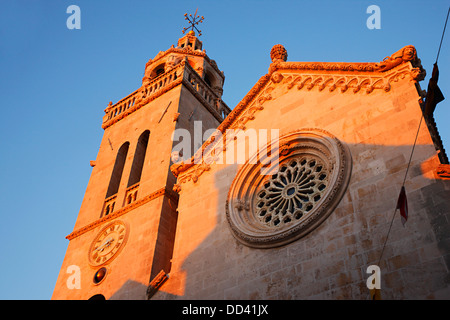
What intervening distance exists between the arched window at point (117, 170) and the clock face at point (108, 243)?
2455 millimetres

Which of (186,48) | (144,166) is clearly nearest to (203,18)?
(186,48)

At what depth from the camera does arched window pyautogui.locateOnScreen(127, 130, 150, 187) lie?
22.0 meters

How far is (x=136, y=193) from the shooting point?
20688mm

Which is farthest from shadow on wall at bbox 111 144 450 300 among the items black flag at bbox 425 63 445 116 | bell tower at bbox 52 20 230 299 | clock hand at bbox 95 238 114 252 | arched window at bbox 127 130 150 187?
arched window at bbox 127 130 150 187

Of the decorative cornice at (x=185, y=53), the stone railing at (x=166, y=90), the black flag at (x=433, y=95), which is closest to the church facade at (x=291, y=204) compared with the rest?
the black flag at (x=433, y=95)

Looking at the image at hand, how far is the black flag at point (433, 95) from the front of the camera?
11.6 m

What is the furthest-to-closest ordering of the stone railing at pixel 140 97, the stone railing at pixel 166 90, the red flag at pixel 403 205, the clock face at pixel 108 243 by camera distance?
the stone railing at pixel 140 97, the stone railing at pixel 166 90, the clock face at pixel 108 243, the red flag at pixel 403 205

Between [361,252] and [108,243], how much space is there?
11.5 m

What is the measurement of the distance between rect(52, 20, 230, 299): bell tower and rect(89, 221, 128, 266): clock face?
4cm

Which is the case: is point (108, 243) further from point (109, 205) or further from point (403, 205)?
point (403, 205)

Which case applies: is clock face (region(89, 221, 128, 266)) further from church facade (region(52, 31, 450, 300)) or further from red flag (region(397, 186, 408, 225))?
red flag (region(397, 186, 408, 225))

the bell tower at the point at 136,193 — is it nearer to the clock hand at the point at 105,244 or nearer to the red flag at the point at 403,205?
the clock hand at the point at 105,244

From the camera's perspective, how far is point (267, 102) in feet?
53.7

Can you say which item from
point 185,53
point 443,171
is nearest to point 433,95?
point 443,171
